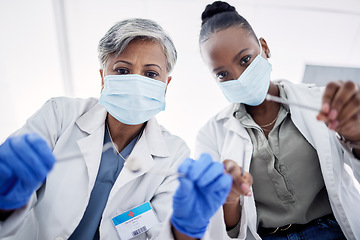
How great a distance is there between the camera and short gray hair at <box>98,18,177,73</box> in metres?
1.08

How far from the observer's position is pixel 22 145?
0.60 meters

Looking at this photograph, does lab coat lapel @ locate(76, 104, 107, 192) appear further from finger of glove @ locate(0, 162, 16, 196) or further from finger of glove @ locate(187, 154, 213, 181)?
finger of glove @ locate(187, 154, 213, 181)

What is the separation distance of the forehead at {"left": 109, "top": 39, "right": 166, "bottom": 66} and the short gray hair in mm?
18

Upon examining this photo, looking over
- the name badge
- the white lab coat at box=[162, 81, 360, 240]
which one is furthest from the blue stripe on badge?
the white lab coat at box=[162, 81, 360, 240]

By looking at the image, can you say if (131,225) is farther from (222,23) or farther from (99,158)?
(222,23)

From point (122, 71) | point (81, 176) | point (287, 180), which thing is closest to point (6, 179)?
point (81, 176)

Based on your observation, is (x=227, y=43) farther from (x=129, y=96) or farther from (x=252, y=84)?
(x=129, y=96)

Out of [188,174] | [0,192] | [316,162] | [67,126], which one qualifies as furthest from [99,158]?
[316,162]

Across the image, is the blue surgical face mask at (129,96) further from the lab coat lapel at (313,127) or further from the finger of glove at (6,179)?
the lab coat lapel at (313,127)

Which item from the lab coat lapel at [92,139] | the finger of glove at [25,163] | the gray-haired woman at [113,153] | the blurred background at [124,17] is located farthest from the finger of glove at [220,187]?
the blurred background at [124,17]

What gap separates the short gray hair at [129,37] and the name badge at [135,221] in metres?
0.71

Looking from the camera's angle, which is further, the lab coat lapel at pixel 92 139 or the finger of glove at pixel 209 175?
the lab coat lapel at pixel 92 139

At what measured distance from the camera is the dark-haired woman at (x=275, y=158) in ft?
3.18

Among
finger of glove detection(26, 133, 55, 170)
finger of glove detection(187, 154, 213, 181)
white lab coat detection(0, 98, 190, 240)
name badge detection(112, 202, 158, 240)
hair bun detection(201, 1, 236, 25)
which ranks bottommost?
name badge detection(112, 202, 158, 240)
